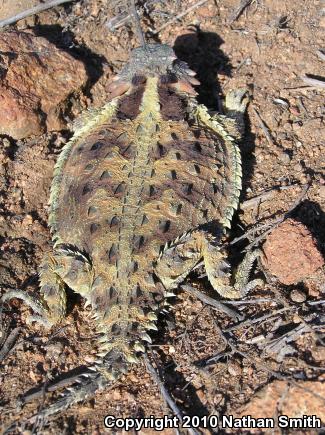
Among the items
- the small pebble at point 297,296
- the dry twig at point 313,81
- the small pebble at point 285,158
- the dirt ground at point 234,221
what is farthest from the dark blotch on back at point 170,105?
the small pebble at point 297,296

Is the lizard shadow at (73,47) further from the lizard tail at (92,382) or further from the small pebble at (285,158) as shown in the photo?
the lizard tail at (92,382)

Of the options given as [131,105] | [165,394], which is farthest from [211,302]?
[131,105]

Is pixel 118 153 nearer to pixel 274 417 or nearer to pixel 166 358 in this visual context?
pixel 166 358

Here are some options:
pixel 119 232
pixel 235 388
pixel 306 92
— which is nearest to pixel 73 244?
pixel 119 232

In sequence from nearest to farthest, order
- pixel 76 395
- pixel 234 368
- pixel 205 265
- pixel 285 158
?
pixel 76 395
pixel 234 368
pixel 205 265
pixel 285 158

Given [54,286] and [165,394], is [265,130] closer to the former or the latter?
[54,286]

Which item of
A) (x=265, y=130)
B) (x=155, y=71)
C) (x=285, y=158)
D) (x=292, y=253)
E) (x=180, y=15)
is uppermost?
(x=180, y=15)

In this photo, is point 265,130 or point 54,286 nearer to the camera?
point 54,286
